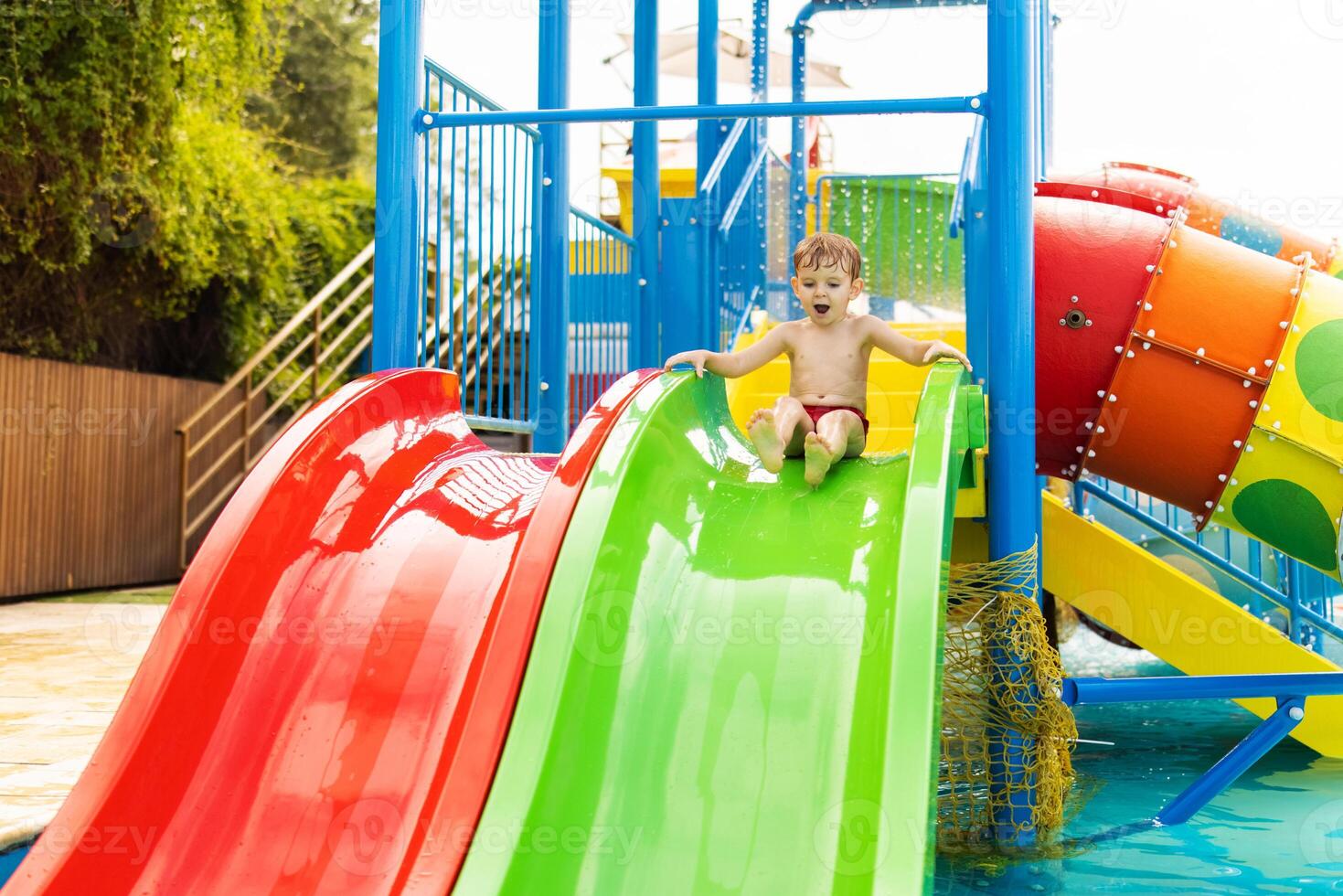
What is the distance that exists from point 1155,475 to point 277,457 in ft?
9.64

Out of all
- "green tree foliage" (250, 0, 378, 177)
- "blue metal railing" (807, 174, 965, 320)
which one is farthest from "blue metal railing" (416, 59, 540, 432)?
"green tree foliage" (250, 0, 378, 177)

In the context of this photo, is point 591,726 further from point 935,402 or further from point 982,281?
point 982,281

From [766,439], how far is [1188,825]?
232 centimetres

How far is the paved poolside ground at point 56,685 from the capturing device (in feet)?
11.8

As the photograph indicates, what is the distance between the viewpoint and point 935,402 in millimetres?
3252

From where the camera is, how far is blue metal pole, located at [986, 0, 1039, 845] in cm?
377

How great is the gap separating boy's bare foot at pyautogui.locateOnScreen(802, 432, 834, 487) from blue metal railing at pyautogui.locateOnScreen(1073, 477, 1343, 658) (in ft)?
7.25

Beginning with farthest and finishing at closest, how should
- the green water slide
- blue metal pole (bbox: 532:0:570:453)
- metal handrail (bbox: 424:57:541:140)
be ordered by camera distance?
1. blue metal pole (bbox: 532:0:570:453)
2. metal handrail (bbox: 424:57:541:140)
3. the green water slide

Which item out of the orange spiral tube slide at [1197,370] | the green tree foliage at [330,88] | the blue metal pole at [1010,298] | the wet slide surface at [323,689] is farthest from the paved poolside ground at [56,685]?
the green tree foliage at [330,88]

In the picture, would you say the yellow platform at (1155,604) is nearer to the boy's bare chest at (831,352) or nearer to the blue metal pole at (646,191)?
the boy's bare chest at (831,352)

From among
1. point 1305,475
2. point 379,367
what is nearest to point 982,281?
point 1305,475

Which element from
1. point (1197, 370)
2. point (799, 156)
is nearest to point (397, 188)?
point (1197, 370)

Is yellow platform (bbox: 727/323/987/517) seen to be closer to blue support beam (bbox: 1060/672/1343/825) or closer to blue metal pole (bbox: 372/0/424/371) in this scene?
blue support beam (bbox: 1060/672/1343/825)

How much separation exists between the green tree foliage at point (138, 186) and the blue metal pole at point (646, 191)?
4.67m
